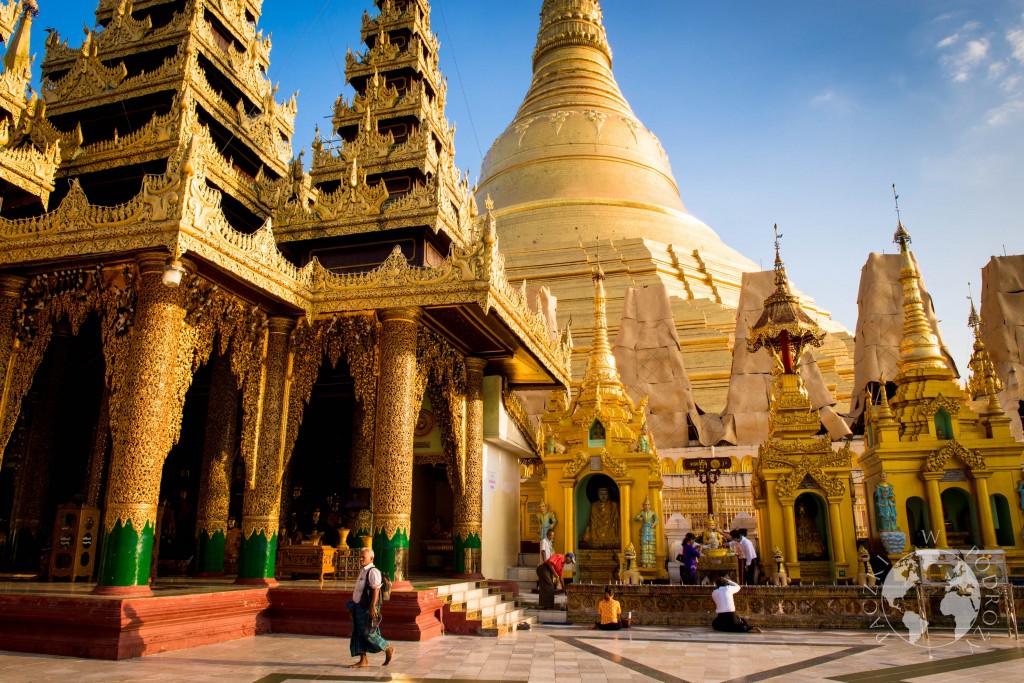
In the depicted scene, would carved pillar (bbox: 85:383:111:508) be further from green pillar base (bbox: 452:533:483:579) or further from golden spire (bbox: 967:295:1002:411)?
golden spire (bbox: 967:295:1002:411)

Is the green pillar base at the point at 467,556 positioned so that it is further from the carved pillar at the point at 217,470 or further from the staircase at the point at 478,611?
the carved pillar at the point at 217,470

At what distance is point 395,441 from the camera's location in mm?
10766

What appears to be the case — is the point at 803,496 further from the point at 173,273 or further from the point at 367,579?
the point at 173,273

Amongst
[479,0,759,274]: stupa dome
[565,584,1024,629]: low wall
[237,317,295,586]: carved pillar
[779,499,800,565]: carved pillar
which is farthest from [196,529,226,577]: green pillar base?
[479,0,759,274]: stupa dome

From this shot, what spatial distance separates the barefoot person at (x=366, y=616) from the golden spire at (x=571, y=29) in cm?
4256

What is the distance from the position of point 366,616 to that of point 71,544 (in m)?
6.46

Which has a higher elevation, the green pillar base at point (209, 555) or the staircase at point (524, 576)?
the green pillar base at point (209, 555)

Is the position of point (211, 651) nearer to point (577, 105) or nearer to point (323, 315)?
point (323, 315)

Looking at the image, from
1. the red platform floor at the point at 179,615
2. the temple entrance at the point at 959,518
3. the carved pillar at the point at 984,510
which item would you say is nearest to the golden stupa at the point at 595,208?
the temple entrance at the point at 959,518

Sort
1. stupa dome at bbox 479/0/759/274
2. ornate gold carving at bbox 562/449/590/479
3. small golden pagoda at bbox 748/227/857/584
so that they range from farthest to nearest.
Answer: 1. stupa dome at bbox 479/0/759/274
2. ornate gold carving at bbox 562/449/590/479
3. small golden pagoda at bbox 748/227/857/584

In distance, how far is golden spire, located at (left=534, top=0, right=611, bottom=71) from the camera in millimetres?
44969

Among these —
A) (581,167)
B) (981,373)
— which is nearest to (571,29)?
(581,167)

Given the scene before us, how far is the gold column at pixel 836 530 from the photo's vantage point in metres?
14.7

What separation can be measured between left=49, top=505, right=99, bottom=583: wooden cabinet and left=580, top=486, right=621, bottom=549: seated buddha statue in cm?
957
